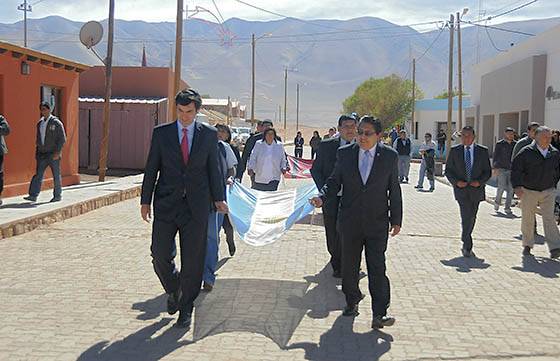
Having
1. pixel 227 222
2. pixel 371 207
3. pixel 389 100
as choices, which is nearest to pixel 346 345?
pixel 371 207

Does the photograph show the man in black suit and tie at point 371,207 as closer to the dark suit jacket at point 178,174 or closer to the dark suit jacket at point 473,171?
the dark suit jacket at point 178,174

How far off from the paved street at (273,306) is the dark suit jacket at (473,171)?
863 mm

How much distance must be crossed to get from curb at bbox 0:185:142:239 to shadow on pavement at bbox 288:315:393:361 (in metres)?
6.20

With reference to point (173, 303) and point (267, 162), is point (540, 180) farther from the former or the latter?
point (173, 303)

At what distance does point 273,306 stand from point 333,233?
157 centimetres

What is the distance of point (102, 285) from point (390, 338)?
3163 mm

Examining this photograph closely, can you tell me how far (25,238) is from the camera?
10656 mm

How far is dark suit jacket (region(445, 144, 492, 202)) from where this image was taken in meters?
9.68

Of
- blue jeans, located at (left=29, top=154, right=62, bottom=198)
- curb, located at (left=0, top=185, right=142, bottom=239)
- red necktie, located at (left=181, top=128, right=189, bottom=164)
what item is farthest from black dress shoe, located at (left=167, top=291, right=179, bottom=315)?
blue jeans, located at (left=29, top=154, right=62, bottom=198)

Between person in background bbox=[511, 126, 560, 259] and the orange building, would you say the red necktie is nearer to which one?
person in background bbox=[511, 126, 560, 259]

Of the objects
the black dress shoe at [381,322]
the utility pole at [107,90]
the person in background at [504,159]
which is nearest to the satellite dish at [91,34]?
the utility pole at [107,90]

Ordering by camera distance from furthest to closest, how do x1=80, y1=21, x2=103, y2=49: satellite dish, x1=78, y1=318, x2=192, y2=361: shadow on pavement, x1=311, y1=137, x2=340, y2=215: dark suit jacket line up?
x1=80, y1=21, x2=103, y2=49: satellite dish
x1=311, y1=137, x2=340, y2=215: dark suit jacket
x1=78, y1=318, x2=192, y2=361: shadow on pavement

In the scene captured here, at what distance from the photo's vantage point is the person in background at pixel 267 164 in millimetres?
10789

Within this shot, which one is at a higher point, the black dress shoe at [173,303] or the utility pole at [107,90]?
the utility pole at [107,90]
